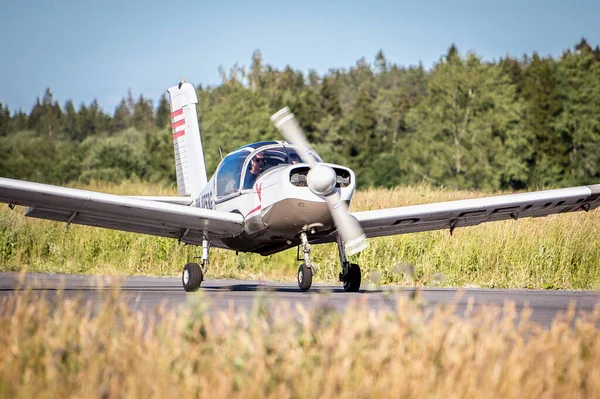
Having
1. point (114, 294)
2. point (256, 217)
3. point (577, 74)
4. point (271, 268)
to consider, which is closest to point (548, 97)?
point (577, 74)

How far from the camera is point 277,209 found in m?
12.4

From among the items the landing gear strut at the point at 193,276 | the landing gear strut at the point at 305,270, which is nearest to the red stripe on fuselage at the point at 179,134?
the landing gear strut at the point at 193,276

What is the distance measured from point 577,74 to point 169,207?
240 ft


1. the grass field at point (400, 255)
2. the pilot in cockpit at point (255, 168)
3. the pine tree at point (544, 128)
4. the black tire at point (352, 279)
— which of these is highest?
the pine tree at point (544, 128)

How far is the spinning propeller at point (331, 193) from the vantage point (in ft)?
38.9

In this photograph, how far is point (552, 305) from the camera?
1066cm

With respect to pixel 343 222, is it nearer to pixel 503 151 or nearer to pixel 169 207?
pixel 169 207

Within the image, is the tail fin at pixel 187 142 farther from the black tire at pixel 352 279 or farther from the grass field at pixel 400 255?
the black tire at pixel 352 279

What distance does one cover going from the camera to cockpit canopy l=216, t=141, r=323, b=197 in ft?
43.5

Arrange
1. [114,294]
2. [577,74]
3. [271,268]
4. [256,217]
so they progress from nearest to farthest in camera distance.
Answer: [114,294]
[256,217]
[271,268]
[577,74]

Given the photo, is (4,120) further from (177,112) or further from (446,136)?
(177,112)

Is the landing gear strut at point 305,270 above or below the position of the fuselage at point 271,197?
below

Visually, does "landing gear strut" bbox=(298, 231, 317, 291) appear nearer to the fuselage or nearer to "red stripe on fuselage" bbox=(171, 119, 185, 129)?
the fuselage

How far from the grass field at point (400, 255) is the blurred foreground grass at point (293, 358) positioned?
11250 millimetres
